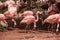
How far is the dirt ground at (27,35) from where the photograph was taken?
7.22ft

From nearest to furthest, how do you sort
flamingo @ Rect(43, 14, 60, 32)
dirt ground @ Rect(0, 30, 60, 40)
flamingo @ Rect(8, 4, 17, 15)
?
dirt ground @ Rect(0, 30, 60, 40), flamingo @ Rect(43, 14, 60, 32), flamingo @ Rect(8, 4, 17, 15)

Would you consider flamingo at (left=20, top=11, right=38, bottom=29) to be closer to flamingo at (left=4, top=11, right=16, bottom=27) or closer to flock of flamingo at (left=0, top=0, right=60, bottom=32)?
flock of flamingo at (left=0, top=0, right=60, bottom=32)

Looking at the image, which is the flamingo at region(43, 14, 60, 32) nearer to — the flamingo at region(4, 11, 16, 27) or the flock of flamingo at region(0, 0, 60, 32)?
the flock of flamingo at region(0, 0, 60, 32)

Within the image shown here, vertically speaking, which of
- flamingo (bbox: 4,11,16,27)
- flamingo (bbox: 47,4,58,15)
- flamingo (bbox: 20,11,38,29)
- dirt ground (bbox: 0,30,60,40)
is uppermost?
flamingo (bbox: 47,4,58,15)

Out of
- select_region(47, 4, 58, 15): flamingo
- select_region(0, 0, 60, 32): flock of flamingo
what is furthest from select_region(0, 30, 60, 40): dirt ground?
select_region(47, 4, 58, 15): flamingo

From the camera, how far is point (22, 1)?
8.04ft

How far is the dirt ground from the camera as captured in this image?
220 cm

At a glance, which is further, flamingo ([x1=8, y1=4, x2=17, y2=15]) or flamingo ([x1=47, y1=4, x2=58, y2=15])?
flamingo ([x1=8, y1=4, x2=17, y2=15])

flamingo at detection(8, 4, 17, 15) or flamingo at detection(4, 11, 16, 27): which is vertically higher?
flamingo at detection(8, 4, 17, 15)

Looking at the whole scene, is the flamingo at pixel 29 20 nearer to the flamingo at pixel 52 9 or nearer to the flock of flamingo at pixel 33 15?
the flock of flamingo at pixel 33 15

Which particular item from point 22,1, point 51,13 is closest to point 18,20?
point 22,1

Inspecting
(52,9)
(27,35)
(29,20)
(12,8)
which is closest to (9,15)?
(12,8)

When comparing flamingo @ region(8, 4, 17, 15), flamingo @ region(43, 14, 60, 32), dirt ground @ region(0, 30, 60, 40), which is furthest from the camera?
flamingo @ region(8, 4, 17, 15)

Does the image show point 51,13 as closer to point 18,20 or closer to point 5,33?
point 18,20
